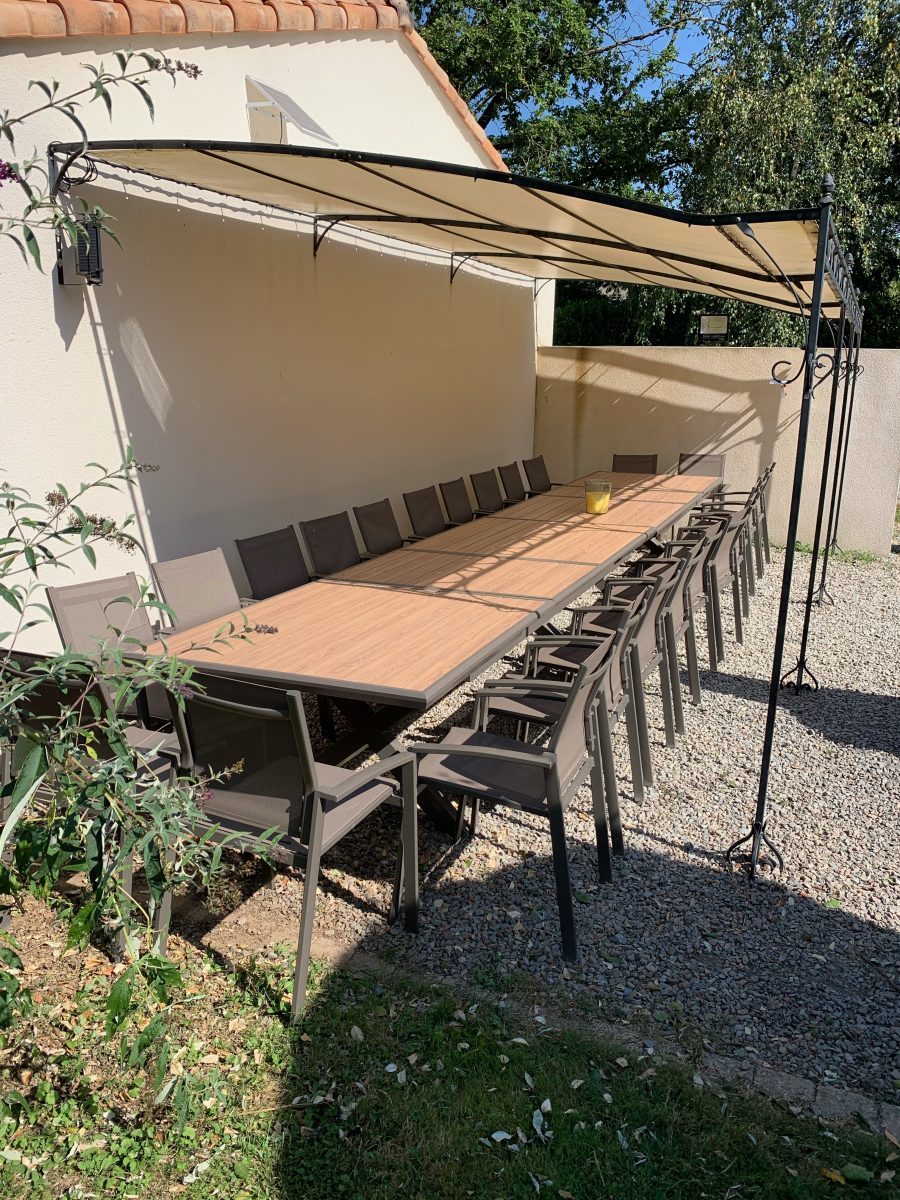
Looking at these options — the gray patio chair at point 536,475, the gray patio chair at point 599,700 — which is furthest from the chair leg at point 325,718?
the gray patio chair at point 536,475

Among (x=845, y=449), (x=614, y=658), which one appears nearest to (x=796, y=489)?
(x=614, y=658)

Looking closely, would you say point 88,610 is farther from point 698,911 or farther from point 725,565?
point 725,565

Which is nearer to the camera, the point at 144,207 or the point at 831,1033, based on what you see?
the point at 831,1033

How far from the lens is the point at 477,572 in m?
5.46

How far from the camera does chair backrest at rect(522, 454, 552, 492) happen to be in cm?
992

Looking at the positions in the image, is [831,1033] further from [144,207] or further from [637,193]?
[637,193]

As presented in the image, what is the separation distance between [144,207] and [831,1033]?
5.62 meters

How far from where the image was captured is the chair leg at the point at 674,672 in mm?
5121

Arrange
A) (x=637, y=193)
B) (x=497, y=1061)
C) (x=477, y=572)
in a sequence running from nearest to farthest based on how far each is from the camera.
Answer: (x=497, y=1061) → (x=477, y=572) → (x=637, y=193)

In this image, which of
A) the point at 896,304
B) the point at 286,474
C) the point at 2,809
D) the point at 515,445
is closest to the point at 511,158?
the point at 896,304

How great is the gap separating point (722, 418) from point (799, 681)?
5.77 meters

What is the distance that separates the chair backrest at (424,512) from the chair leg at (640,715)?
124 inches

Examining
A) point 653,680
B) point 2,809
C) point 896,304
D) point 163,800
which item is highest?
point 896,304

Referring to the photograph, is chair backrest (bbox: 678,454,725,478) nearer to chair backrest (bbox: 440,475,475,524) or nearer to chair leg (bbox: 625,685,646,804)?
chair backrest (bbox: 440,475,475,524)
